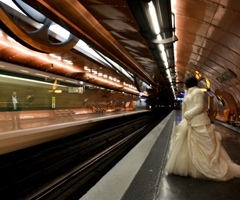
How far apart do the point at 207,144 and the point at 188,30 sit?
435cm

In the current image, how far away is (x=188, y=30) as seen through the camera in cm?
661

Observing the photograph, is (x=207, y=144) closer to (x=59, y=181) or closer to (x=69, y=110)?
(x=59, y=181)

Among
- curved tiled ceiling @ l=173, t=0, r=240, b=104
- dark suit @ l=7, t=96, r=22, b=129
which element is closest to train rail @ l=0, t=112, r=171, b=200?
dark suit @ l=7, t=96, r=22, b=129

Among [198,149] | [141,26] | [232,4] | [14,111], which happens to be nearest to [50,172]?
[14,111]

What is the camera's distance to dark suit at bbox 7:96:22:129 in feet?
22.4

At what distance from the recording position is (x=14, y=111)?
6.96m

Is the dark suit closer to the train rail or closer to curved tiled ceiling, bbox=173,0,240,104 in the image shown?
the train rail

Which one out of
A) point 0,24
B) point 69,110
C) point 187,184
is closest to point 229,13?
point 187,184

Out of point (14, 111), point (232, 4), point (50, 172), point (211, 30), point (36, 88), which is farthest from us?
point (36, 88)

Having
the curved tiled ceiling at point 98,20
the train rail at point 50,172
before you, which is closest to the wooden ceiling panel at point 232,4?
the curved tiled ceiling at point 98,20

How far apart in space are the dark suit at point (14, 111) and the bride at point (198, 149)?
5404 millimetres

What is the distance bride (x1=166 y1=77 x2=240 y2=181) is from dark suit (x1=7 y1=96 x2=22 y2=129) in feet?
17.7

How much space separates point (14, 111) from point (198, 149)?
19.1 feet

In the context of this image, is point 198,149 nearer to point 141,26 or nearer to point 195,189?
point 195,189
